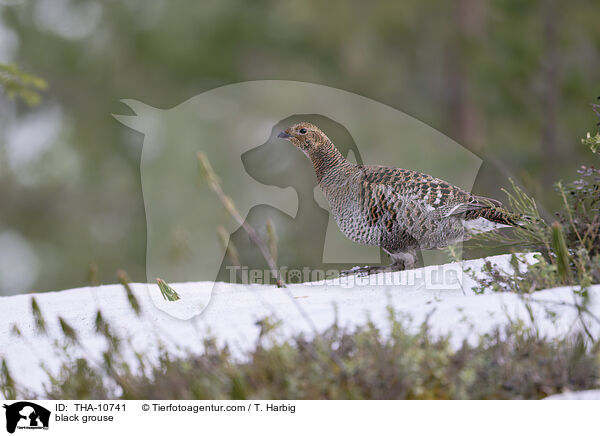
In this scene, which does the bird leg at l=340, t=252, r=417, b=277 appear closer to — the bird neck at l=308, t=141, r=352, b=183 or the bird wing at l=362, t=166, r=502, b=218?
the bird wing at l=362, t=166, r=502, b=218

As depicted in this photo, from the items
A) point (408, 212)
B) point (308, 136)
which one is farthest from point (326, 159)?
point (408, 212)

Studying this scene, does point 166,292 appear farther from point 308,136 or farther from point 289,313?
point 308,136

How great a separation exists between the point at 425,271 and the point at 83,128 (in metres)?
10.3

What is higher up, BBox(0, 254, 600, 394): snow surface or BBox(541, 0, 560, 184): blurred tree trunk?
BBox(541, 0, 560, 184): blurred tree trunk

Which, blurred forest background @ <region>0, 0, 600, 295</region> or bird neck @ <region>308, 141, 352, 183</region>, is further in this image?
blurred forest background @ <region>0, 0, 600, 295</region>

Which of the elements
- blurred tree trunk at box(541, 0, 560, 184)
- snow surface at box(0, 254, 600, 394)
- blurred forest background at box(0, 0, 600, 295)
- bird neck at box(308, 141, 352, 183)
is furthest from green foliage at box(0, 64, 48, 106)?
blurred tree trunk at box(541, 0, 560, 184)

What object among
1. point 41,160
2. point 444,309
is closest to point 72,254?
point 41,160

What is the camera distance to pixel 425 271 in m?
3.78

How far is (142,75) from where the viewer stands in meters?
13.2

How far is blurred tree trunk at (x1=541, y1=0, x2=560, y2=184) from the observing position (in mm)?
9498

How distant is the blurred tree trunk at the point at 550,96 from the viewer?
950cm

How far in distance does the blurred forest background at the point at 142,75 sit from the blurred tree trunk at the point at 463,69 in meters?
0.03

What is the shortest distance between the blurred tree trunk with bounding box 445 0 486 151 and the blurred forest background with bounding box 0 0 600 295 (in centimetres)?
3
